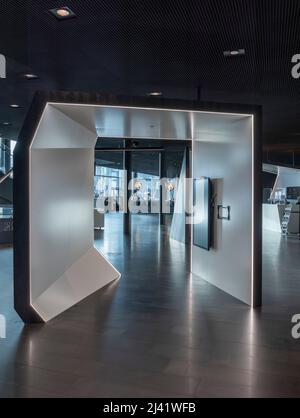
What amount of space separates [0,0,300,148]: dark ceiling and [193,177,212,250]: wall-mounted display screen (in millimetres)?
1914

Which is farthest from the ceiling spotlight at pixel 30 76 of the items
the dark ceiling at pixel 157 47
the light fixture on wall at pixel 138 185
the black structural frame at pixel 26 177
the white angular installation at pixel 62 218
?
the light fixture on wall at pixel 138 185

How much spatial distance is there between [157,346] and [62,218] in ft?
7.79

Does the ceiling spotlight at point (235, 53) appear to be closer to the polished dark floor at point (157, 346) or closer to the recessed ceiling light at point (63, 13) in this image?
the recessed ceiling light at point (63, 13)

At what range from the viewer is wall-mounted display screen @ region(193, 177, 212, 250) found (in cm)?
619

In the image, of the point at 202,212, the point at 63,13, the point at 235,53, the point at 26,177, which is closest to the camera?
the point at 26,177

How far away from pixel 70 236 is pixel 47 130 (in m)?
1.72

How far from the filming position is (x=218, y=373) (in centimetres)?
300

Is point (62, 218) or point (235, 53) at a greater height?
point (235, 53)

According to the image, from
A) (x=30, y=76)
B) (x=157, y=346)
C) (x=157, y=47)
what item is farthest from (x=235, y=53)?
(x=157, y=346)

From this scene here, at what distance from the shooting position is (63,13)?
434 cm

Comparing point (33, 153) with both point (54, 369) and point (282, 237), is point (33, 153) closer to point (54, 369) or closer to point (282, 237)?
point (54, 369)

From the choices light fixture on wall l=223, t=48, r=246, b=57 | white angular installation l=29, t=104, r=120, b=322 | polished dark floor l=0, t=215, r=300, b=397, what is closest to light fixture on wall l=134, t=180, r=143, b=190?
white angular installation l=29, t=104, r=120, b=322

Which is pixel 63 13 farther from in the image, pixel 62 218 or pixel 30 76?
pixel 30 76

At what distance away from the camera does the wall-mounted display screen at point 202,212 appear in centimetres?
619
